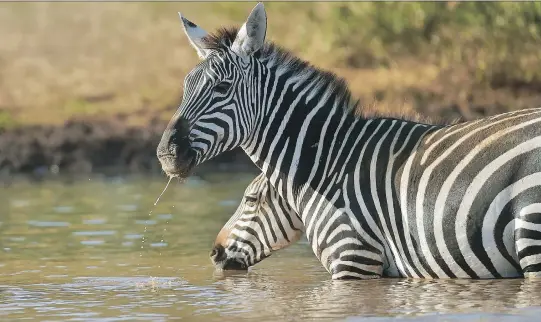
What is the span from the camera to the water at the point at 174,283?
8266 millimetres

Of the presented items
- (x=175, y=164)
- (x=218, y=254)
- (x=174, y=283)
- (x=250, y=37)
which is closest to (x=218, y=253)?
(x=218, y=254)

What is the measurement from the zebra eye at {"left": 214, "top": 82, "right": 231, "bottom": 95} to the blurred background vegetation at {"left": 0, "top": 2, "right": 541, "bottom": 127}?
14646 mm

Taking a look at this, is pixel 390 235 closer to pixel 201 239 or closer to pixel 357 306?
pixel 357 306

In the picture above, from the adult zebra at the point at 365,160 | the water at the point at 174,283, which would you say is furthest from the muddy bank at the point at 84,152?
the adult zebra at the point at 365,160

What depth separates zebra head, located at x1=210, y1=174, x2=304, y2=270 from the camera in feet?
35.0

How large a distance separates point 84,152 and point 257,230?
14.2 metres

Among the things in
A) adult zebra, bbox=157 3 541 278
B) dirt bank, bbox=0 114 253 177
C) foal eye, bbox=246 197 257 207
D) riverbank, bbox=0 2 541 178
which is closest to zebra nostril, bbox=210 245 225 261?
foal eye, bbox=246 197 257 207

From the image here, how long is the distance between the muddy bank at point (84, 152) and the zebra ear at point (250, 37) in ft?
43.9

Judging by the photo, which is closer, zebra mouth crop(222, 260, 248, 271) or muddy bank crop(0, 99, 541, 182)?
zebra mouth crop(222, 260, 248, 271)

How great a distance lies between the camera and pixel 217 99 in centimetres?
970

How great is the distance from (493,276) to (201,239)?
556 centimetres

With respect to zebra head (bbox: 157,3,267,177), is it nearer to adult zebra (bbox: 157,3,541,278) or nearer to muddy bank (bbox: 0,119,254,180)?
adult zebra (bbox: 157,3,541,278)

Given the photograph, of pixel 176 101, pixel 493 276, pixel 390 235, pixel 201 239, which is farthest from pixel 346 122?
pixel 176 101

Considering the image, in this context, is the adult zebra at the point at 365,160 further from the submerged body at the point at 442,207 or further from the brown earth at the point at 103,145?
the brown earth at the point at 103,145
